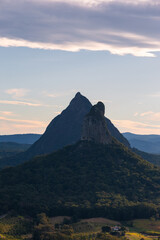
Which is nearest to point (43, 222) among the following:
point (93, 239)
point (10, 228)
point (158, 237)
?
point (10, 228)

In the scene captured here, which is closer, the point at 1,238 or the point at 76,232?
the point at 1,238

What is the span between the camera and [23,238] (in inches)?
7264

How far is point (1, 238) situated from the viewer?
584 feet

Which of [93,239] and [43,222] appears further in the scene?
[43,222]

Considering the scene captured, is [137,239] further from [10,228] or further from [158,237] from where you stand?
[10,228]

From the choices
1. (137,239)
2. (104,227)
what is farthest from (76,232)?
(137,239)

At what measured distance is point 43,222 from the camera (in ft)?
654

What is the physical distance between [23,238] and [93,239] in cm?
2510

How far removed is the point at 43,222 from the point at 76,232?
13882 millimetres

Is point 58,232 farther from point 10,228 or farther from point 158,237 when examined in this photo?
point 158,237

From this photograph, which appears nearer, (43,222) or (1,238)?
(1,238)

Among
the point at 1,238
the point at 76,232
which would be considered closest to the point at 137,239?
the point at 76,232

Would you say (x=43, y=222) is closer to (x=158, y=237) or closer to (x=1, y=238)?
(x=1, y=238)

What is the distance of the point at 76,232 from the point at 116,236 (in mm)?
15662
